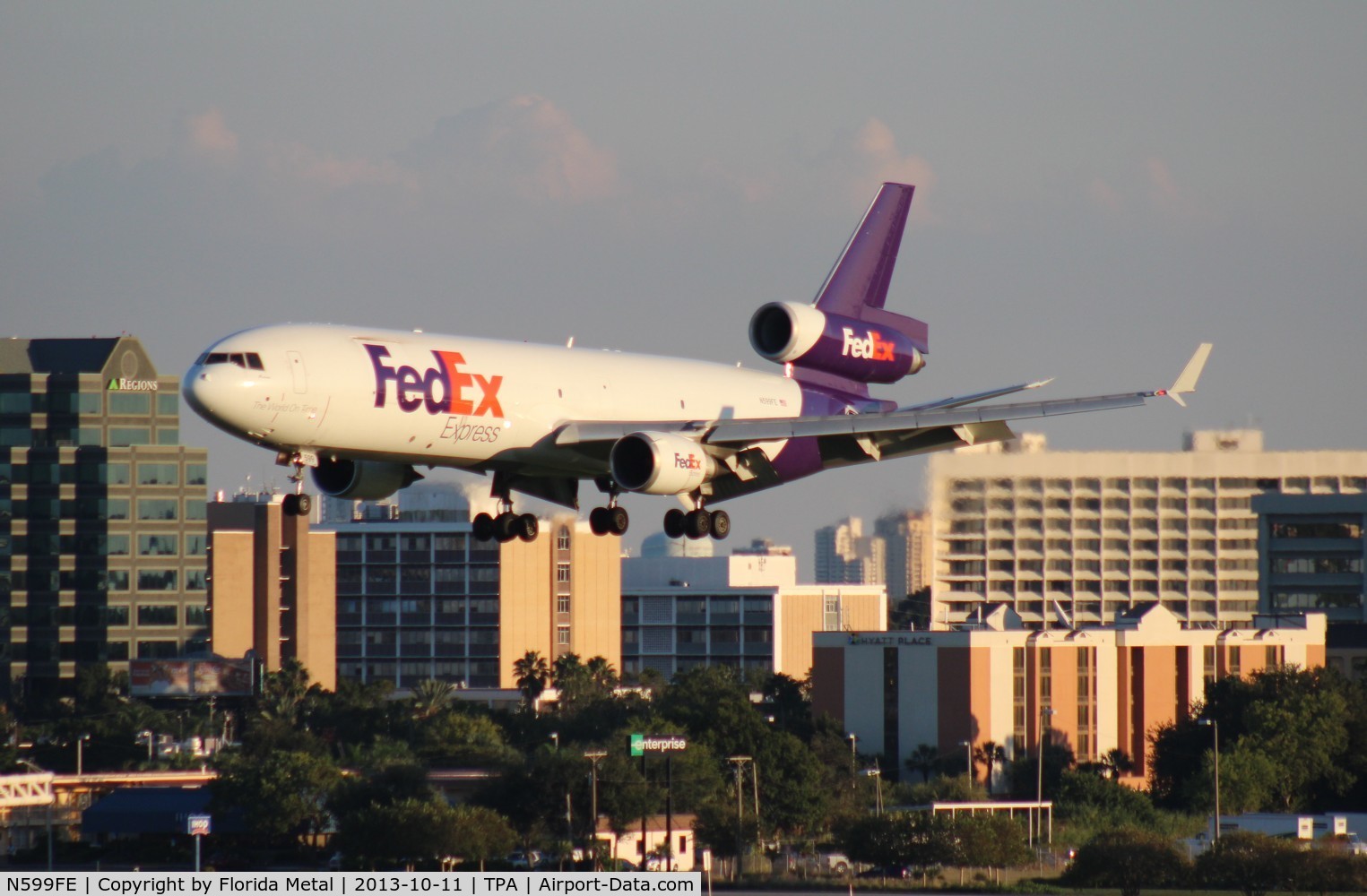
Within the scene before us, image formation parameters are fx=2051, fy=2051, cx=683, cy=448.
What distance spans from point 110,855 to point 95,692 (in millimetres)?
77960

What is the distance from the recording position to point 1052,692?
150625mm

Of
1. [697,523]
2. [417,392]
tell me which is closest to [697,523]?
[697,523]

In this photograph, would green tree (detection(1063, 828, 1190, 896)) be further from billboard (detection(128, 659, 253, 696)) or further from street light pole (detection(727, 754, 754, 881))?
billboard (detection(128, 659, 253, 696))

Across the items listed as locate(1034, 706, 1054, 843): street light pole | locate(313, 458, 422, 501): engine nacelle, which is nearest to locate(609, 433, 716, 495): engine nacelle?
locate(313, 458, 422, 501): engine nacelle

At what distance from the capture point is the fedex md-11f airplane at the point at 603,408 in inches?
1970

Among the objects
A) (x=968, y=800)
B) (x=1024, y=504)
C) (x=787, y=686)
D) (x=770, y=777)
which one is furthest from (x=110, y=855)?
(x=1024, y=504)

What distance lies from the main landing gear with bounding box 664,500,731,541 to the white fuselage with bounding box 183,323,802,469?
2.80 meters

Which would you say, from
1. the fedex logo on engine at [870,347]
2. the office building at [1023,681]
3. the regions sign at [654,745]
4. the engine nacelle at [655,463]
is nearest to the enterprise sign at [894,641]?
the office building at [1023,681]

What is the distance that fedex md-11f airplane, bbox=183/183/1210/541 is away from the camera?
50031 mm

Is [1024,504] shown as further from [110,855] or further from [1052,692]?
[110,855]

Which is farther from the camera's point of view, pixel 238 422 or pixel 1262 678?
pixel 1262 678

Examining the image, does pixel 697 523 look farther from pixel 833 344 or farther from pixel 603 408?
pixel 833 344

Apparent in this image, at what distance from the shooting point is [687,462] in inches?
2201

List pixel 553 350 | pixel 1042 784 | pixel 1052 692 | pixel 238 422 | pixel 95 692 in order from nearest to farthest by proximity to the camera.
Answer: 1. pixel 238 422
2. pixel 553 350
3. pixel 1042 784
4. pixel 1052 692
5. pixel 95 692
